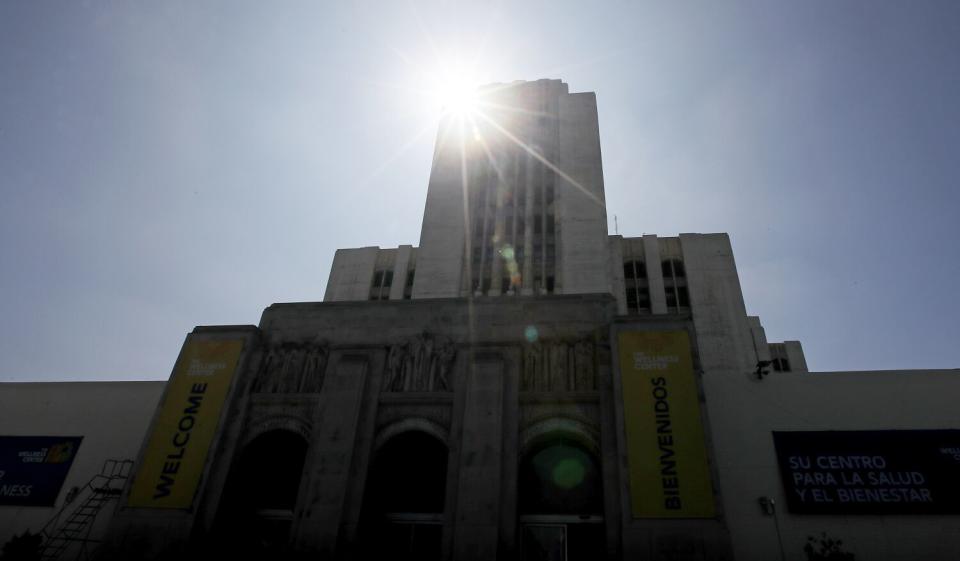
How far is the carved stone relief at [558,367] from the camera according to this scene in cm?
2155

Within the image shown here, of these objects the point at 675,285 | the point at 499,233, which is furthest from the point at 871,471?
the point at 499,233

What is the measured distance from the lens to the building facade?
63.0 ft

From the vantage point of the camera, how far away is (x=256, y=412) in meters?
23.5

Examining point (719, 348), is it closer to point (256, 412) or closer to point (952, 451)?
point (952, 451)

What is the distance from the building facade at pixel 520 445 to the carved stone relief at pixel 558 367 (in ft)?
0.24


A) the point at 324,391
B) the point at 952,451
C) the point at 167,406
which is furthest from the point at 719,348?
the point at 167,406

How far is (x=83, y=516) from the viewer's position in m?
25.4

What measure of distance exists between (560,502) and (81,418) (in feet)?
81.7

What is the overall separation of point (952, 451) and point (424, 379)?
19928 millimetres

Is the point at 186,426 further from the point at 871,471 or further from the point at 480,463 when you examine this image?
the point at 871,471

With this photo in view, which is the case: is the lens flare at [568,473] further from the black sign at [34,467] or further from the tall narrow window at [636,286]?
the tall narrow window at [636,286]

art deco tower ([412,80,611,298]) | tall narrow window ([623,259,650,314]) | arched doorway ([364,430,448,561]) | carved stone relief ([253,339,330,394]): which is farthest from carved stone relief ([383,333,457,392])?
tall narrow window ([623,259,650,314])

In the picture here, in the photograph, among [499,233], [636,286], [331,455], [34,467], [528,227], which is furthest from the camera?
[636,286]

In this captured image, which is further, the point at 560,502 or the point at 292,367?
the point at 292,367
